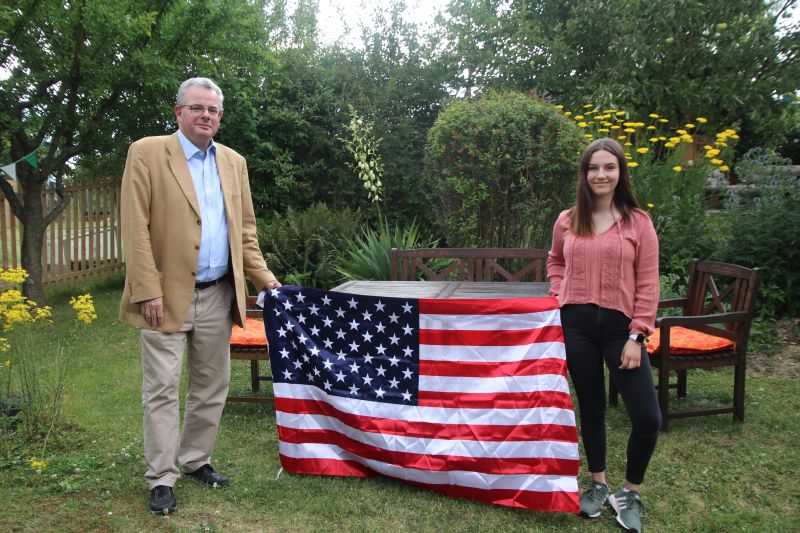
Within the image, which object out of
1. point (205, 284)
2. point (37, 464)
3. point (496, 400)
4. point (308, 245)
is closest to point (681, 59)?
point (308, 245)

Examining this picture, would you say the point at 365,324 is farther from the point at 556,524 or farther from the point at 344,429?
the point at 556,524

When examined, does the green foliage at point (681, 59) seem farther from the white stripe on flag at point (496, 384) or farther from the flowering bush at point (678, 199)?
the white stripe on flag at point (496, 384)

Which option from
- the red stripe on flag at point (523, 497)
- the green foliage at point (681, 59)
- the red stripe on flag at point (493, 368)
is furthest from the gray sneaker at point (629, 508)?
the green foliage at point (681, 59)

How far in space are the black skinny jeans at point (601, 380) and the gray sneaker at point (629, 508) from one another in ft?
0.29

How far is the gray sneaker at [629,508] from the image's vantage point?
3.53 metres

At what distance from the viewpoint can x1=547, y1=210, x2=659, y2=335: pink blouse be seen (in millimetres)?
3393

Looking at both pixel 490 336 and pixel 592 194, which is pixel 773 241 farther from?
pixel 490 336

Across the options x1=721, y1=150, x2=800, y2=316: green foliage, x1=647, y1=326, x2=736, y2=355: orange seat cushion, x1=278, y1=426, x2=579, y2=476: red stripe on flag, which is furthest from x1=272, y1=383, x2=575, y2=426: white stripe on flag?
x1=721, y1=150, x2=800, y2=316: green foliage

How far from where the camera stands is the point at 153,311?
358 cm

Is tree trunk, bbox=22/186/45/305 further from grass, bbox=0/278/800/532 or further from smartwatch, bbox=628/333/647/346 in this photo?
smartwatch, bbox=628/333/647/346

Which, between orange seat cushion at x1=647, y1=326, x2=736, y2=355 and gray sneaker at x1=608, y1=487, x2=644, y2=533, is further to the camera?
orange seat cushion at x1=647, y1=326, x2=736, y2=355

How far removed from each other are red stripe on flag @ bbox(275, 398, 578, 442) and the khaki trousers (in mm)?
433

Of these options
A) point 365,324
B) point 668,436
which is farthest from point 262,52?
point 668,436

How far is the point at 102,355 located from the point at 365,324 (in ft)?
13.7
